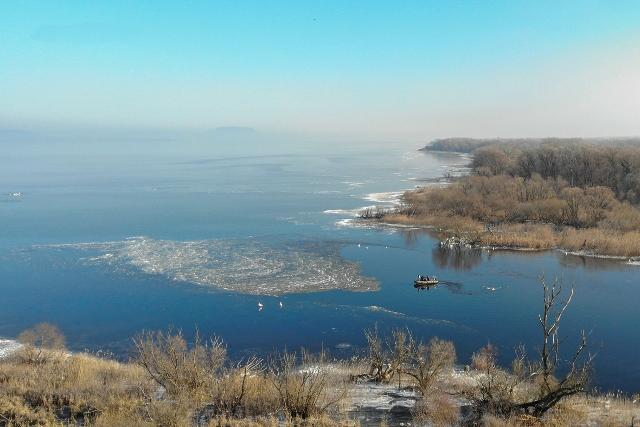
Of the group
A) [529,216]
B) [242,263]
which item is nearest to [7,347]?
[242,263]

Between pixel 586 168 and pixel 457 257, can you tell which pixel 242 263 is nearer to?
pixel 457 257

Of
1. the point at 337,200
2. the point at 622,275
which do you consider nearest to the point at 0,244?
the point at 337,200

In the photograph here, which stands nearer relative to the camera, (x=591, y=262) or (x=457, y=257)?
(x=591, y=262)

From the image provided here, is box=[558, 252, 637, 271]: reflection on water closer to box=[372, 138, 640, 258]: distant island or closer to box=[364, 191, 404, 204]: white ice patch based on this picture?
box=[372, 138, 640, 258]: distant island

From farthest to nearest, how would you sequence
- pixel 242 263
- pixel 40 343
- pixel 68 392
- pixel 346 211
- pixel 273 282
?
1. pixel 346 211
2. pixel 242 263
3. pixel 273 282
4. pixel 40 343
5. pixel 68 392

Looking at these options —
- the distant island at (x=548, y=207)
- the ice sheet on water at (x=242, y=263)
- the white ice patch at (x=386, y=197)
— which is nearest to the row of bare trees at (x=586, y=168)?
the distant island at (x=548, y=207)

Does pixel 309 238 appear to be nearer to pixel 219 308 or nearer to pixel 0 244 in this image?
pixel 219 308

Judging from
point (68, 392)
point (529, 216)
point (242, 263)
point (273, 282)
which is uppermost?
point (529, 216)
